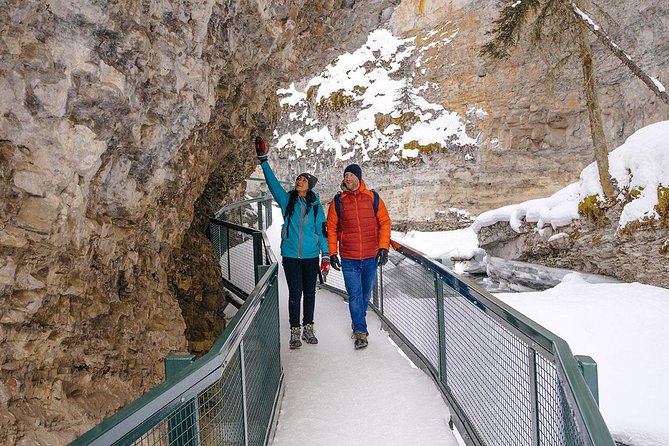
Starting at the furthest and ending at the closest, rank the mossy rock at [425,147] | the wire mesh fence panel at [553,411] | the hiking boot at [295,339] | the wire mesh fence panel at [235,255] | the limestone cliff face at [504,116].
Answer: the mossy rock at [425,147] → the limestone cliff face at [504,116] → the wire mesh fence panel at [235,255] → the hiking boot at [295,339] → the wire mesh fence panel at [553,411]

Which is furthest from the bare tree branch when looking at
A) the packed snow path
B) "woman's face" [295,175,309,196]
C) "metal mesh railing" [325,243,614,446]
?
"woman's face" [295,175,309,196]

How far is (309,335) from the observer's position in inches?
216

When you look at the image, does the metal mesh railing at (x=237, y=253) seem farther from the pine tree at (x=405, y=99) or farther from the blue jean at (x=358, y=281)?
the pine tree at (x=405, y=99)

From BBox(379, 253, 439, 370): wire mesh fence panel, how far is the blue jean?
0.56 meters

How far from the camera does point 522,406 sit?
2789 mm

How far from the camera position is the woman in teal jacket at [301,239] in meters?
5.11

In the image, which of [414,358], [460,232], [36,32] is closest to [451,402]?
[414,358]

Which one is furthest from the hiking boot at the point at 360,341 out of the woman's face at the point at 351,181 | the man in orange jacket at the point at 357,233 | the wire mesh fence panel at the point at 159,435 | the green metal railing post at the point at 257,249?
the wire mesh fence panel at the point at 159,435

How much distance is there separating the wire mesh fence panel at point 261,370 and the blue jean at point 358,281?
1.07 meters

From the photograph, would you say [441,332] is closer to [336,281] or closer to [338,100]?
[336,281]

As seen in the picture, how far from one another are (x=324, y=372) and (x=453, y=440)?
64.4 inches

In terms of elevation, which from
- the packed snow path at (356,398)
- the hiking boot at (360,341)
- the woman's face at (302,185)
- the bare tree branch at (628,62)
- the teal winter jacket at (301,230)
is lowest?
the packed snow path at (356,398)

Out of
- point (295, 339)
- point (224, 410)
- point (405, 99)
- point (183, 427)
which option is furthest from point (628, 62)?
point (405, 99)

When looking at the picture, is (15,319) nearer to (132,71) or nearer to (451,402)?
(132,71)
